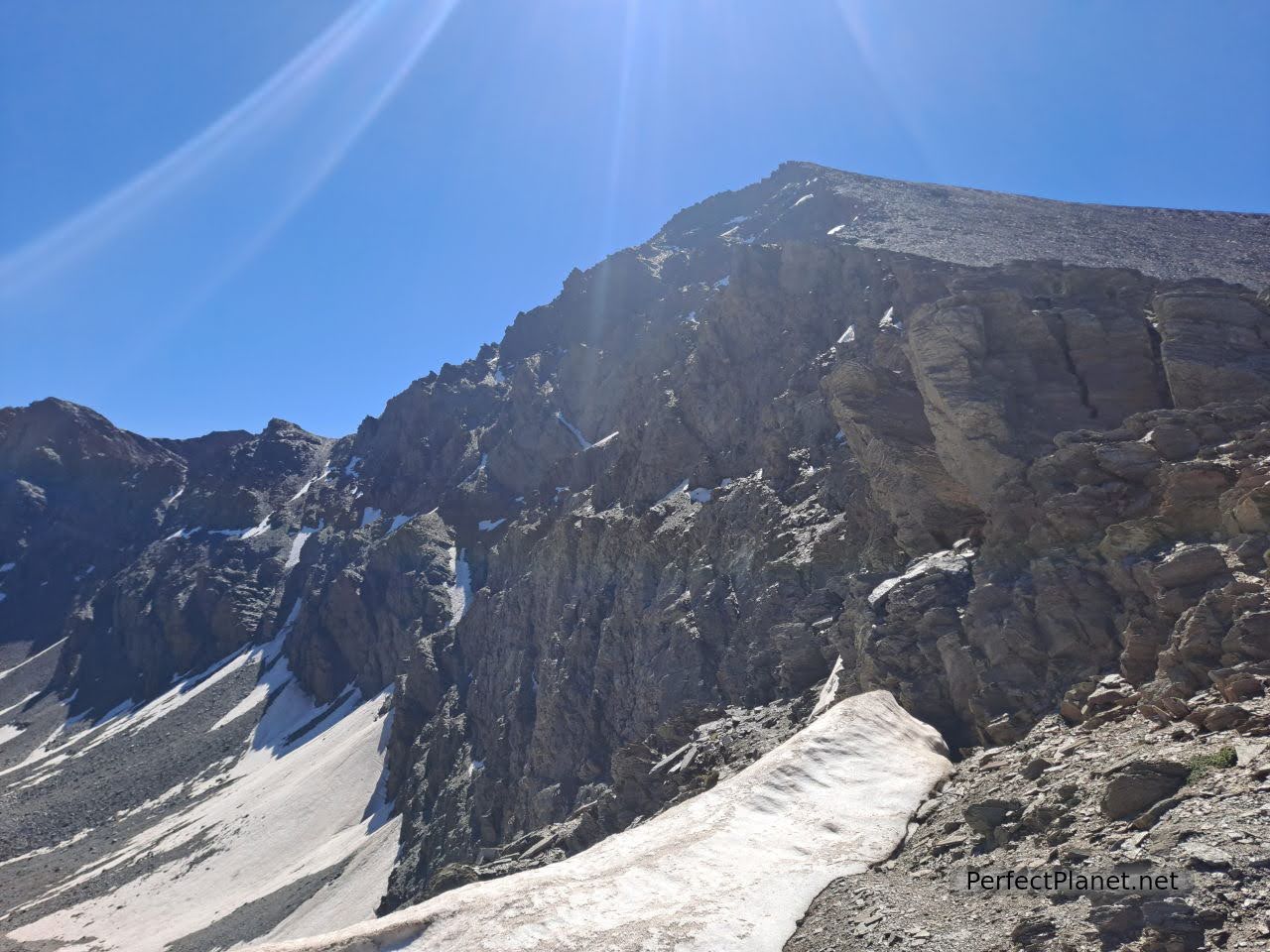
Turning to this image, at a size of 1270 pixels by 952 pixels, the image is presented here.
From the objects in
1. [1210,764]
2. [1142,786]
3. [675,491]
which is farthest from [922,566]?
[675,491]

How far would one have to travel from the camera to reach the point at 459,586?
101938mm

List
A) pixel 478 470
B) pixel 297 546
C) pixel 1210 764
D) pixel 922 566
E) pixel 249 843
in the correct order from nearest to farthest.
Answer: pixel 1210 764, pixel 922 566, pixel 249 843, pixel 478 470, pixel 297 546

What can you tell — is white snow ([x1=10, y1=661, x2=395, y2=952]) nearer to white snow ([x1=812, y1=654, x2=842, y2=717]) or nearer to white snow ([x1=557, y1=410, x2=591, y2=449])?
white snow ([x1=557, y1=410, x2=591, y2=449])

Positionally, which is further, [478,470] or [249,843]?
[478,470]

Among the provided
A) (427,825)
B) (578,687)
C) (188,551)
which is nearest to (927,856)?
(578,687)

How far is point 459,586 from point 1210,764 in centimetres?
9808

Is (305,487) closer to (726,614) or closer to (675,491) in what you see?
(675,491)

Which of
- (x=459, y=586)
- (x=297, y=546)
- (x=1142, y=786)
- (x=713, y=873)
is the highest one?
(x=297, y=546)

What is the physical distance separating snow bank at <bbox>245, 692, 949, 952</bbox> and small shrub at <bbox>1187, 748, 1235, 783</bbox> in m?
4.27

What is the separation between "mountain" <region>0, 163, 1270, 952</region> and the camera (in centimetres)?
1242

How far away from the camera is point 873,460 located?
30.0 metres

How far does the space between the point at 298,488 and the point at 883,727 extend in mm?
176813

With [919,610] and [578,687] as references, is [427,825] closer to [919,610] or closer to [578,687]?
[578,687]

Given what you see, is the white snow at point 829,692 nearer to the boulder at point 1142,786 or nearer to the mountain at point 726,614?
the mountain at point 726,614
